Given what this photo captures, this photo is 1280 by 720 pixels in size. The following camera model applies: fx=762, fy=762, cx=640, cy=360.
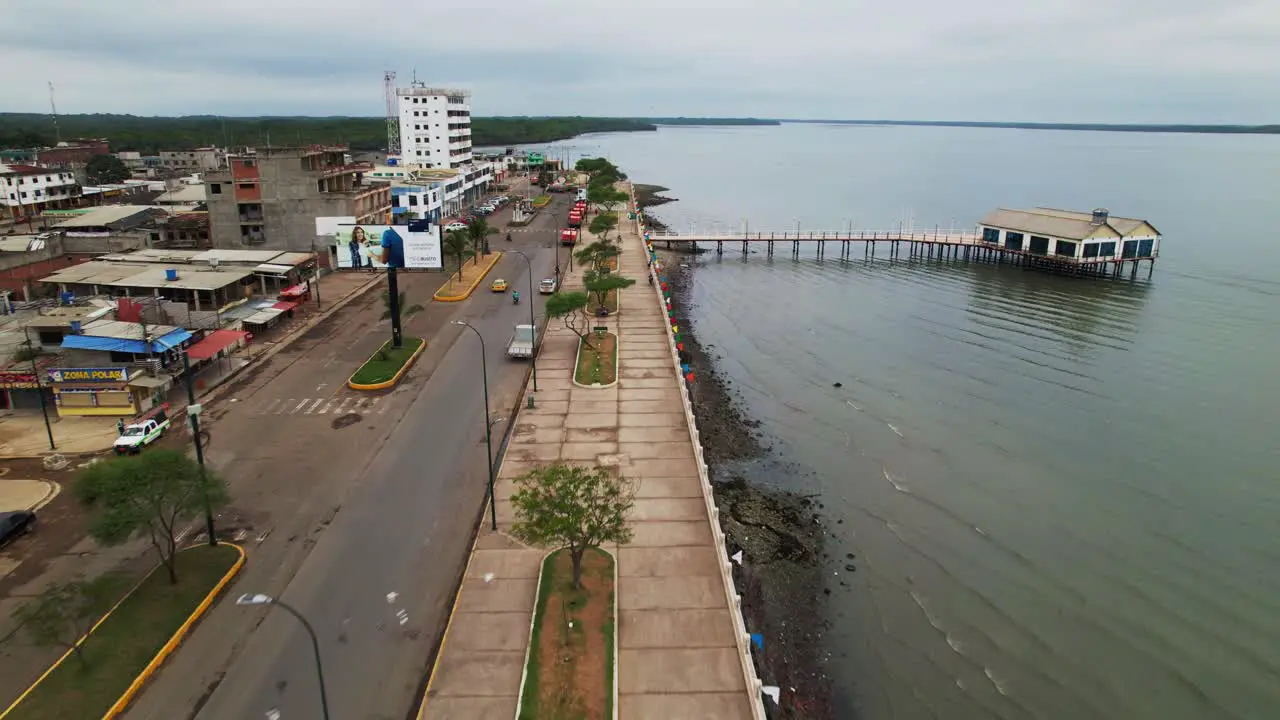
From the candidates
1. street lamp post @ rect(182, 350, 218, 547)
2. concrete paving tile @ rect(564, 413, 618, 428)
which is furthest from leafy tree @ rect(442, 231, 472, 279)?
street lamp post @ rect(182, 350, 218, 547)

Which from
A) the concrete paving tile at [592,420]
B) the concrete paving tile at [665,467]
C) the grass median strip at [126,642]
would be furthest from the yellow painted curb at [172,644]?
the concrete paving tile at [592,420]

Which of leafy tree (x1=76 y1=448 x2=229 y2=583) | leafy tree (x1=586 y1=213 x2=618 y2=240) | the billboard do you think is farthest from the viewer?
leafy tree (x1=586 y1=213 x2=618 y2=240)

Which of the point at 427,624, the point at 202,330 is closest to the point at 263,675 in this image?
the point at 427,624

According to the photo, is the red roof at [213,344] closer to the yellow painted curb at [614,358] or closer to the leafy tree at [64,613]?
the yellow painted curb at [614,358]

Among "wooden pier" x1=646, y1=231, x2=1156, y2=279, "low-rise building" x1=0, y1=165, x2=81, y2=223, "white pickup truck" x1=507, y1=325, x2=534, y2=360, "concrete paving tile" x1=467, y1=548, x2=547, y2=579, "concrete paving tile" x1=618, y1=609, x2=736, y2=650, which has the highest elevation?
"low-rise building" x1=0, y1=165, x2=81, y2=223

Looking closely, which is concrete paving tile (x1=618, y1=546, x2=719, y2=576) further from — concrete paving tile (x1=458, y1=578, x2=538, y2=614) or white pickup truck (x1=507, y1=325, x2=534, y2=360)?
white pickup truck (x1=507, y1=325, x2=534, y2=360)
